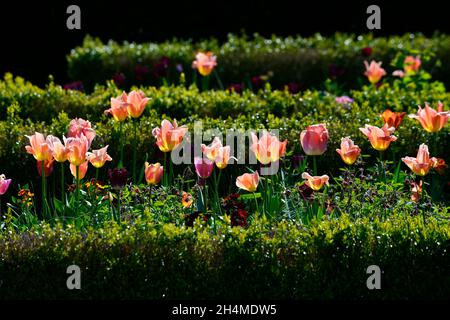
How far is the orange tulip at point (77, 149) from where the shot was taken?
507cm

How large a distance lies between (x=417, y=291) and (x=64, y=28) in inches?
373

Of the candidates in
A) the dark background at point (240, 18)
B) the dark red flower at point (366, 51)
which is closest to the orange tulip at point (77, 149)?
the dark red flower at point (366, 51)

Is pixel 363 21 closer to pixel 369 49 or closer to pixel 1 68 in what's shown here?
pixel 369 49

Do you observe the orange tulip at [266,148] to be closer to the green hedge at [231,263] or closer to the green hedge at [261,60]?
the green hedge at [231,263]

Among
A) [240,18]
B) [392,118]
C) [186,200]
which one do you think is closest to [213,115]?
[392,118]

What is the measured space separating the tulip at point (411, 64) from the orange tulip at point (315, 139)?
Answer: 4574 millimetres

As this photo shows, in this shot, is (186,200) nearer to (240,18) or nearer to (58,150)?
(58,150)

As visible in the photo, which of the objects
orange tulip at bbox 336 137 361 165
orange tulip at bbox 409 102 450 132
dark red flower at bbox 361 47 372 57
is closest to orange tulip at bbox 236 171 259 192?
orange tulip at bbox 336 137 361 165

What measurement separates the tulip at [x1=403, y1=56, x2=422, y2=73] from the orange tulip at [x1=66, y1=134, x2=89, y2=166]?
5.40 metres

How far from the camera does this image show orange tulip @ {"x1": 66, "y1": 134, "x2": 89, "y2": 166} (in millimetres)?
5074

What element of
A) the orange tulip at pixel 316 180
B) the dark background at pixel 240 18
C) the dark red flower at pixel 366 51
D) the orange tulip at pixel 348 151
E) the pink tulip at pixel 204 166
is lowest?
the orange tulip at pixel 316 180

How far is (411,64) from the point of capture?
965 centimetres

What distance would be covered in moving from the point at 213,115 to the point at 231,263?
3415 mm

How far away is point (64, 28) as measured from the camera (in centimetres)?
1327
